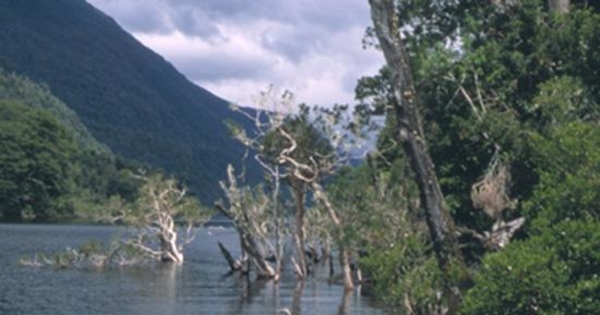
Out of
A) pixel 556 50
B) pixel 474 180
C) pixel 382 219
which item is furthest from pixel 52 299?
pixel 556 50

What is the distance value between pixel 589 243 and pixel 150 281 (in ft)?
154

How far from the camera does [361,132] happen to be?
1890 inches

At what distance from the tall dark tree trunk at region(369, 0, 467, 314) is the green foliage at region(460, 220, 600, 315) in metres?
1.24

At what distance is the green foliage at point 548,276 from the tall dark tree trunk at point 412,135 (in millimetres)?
1240

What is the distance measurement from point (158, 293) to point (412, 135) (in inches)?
1478

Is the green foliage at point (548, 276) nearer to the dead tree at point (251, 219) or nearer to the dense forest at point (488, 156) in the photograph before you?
the dense forest at point (488, 156)

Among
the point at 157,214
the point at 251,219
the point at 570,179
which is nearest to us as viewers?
the point at 570,179

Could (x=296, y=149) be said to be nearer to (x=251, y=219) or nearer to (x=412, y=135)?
(x=251, y=219)

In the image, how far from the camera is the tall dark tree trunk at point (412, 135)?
1623cm

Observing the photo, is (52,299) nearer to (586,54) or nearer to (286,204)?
(286,204)

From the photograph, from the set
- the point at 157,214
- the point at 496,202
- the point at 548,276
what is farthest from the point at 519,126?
the point at 157,214

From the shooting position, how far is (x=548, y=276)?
48.8 feet

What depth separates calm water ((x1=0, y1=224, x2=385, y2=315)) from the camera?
44.7 metres

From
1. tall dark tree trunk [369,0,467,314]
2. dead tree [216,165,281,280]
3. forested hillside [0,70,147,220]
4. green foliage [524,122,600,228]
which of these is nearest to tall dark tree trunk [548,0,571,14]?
green foliage [524,122,600,228]
